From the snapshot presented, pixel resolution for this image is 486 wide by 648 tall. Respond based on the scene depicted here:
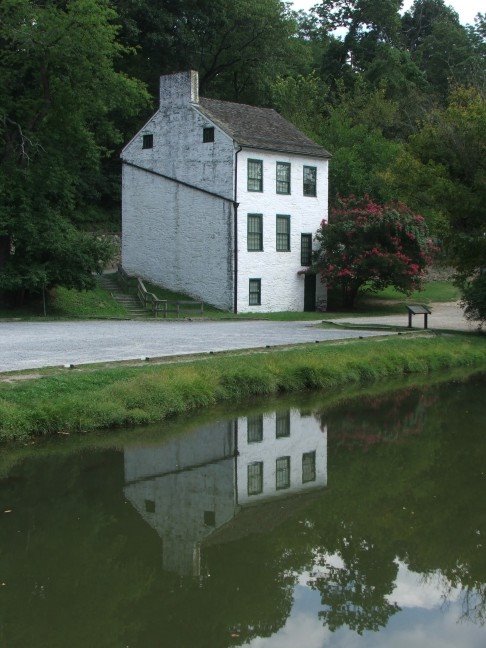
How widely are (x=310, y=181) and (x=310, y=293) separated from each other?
20.4 ft

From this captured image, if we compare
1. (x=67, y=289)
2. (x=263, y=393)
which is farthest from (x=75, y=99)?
(x=263, y=393)

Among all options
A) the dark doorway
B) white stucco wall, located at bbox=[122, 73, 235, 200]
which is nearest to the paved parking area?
the dark doorway

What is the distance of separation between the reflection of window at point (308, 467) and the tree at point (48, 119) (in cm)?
2293

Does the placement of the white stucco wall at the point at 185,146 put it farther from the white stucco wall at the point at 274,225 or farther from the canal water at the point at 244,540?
the canal water at the point at 244,540

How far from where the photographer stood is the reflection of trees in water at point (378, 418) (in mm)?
16266

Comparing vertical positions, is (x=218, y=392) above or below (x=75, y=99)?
below

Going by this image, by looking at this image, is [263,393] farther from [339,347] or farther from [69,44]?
[69,44]

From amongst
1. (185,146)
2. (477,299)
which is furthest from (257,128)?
(477,299)

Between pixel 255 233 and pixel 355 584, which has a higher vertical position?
pixel 255 233

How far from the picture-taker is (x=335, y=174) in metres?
51.8

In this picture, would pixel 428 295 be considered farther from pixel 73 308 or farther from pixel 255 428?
pixel 255 428

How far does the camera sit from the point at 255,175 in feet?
141

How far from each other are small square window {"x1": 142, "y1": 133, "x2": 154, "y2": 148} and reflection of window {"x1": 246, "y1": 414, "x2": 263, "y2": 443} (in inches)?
1189

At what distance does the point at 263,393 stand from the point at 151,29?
4116 cm
